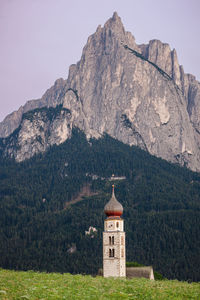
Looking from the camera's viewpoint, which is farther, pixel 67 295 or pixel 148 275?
pixel 148 275

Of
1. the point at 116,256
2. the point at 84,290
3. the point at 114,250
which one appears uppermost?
the point at 114,250

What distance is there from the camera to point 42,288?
3756 cm

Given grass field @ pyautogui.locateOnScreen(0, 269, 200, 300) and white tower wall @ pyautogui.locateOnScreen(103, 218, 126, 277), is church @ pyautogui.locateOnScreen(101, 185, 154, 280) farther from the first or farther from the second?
grass field @ pyautogui.locateOnScreen(0, 269, 200, 300)

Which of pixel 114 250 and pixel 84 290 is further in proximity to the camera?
pixel 114 250

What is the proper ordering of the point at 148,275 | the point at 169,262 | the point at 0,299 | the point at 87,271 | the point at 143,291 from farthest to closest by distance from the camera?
the point at 169,262 → the point at 87,271 → the point at 148,275 → the point at 143,291 → the point at 0,299

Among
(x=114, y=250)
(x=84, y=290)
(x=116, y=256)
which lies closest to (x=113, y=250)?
(x=114, y=250)

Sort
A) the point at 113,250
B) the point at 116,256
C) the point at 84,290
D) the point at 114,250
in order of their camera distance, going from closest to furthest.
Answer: the point at 84,290 < the point at 116,256 < the point at 114,250 < the point at 113,250

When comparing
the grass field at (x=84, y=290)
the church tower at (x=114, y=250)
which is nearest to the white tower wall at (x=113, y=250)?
the church tower at (x=114, y=250)

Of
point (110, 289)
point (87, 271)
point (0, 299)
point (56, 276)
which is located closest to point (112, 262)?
point (56, 276)

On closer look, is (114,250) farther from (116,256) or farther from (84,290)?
(84,290)

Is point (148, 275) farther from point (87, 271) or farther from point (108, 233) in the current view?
point (87, 271)

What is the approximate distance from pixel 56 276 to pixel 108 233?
40.1 metres

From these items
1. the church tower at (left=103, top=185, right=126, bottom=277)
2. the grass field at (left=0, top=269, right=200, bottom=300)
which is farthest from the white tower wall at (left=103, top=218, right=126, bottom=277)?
the grass field at (left=0, top=269, right=200, bottom=300)

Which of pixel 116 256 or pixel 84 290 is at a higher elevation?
pixel 116 256
